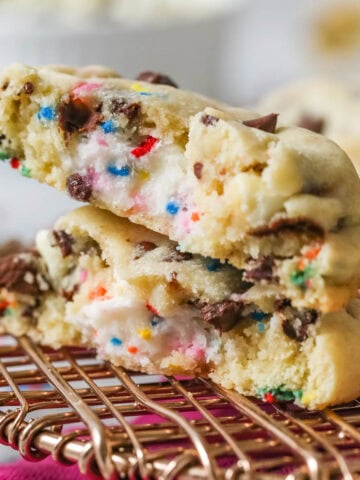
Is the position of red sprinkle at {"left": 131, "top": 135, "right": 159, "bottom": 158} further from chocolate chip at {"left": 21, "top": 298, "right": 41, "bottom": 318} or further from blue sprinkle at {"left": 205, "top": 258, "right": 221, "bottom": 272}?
chocolate chip at {"left": 21, "top": 298, "right": 41, "bottom": 318}

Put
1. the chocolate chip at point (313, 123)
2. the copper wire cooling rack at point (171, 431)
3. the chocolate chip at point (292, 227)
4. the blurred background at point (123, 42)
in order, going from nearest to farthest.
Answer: the copper wire cooling rack at point (171, 431), the chocolate chip at point (292, 227), the chocolate chip at point (313, 123), the blurred background at point (123, 42)

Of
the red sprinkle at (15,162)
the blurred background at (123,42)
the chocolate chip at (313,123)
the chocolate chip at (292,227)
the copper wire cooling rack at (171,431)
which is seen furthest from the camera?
the blurred background at (123,42)

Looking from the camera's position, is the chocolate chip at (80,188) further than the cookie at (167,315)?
Yes

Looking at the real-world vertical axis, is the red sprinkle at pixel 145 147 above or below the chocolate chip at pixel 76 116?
below

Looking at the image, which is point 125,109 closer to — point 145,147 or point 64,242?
point 145,147

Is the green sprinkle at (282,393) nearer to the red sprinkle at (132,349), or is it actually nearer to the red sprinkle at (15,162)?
the red sprinkle at (132,349)

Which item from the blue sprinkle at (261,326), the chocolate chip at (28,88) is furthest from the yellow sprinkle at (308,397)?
the chocolate chip at (28,88)

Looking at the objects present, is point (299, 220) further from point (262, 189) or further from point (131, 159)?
point (131, 159)

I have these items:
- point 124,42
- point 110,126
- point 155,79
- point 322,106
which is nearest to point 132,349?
point 110,126
